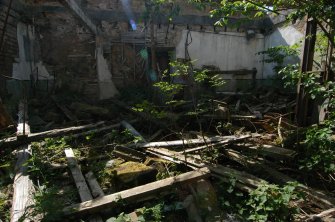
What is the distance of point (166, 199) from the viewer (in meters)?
3.68

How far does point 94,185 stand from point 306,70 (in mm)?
4841

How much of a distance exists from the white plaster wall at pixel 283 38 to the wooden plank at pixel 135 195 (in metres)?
8.03

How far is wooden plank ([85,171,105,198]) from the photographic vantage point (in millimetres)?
3773

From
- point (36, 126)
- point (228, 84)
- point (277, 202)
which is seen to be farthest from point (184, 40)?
point (277, 202)

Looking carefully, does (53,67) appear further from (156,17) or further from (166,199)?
(166,199)

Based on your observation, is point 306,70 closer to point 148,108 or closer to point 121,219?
point 148,108

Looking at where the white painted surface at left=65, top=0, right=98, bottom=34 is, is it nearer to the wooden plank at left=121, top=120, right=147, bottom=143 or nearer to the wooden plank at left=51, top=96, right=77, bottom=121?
the wooden plank at left=51, top=96, right=77, bottom=121

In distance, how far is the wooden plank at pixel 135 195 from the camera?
3.29m

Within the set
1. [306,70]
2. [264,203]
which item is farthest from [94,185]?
[306,70]

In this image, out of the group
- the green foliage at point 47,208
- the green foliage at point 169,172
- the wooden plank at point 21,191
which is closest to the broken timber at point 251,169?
the green foliage at point 169,172

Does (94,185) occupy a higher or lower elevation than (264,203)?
lower

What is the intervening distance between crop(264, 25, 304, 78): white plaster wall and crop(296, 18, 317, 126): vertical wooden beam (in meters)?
4.39

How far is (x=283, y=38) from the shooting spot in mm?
11109

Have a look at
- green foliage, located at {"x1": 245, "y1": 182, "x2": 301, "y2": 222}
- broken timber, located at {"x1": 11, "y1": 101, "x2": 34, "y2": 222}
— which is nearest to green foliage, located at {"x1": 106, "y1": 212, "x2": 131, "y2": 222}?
broken timber, located at {"x1": 11, "y1": 101, "x2": 34, "y2": 222}
